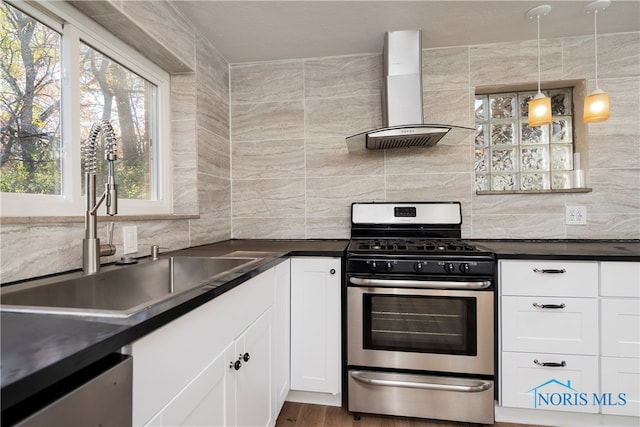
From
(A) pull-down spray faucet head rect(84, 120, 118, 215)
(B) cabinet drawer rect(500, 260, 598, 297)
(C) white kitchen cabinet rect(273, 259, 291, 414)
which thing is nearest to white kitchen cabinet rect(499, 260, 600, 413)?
(B) cabinet drawer rect(500, 260, 598, 297)

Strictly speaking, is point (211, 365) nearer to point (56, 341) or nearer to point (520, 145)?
point (56, 341)

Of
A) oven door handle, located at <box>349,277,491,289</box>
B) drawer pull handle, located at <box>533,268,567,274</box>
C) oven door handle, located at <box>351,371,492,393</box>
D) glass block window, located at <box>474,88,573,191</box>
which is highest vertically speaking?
glass block window, located at <box>474,88,573,191</box>

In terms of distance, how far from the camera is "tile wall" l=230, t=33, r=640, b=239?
2.06 m

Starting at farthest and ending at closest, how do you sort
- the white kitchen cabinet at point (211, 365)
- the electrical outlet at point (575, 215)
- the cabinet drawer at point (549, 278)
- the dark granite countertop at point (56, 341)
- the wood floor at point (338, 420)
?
the electrical outlet at point (575, 215) < the wood floor at point (338, 420) < the cabinet drawer at point (549, 278) < the white kitchen cabinet at point (211, 365) < the dark granite countertop at point (56, 341)

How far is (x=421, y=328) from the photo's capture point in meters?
1.63

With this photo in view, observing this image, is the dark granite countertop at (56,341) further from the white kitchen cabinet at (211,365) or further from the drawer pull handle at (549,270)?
the drawer pull handle at (549,270)

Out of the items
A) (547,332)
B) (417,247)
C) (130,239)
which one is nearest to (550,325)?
(547,332)

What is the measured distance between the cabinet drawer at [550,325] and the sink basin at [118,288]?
1339 millimetres

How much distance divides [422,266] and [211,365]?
111 cm

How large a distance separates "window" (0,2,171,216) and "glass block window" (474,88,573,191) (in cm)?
227

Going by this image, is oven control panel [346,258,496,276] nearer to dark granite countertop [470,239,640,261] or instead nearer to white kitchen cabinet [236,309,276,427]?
dark granite countertop [470,239,640,261]

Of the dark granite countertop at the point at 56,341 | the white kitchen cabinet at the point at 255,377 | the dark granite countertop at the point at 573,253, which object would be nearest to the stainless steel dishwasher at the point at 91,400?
the dark granite countertop at the point at 56,341

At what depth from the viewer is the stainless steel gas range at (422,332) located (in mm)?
1586

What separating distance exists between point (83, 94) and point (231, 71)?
1.31 m
